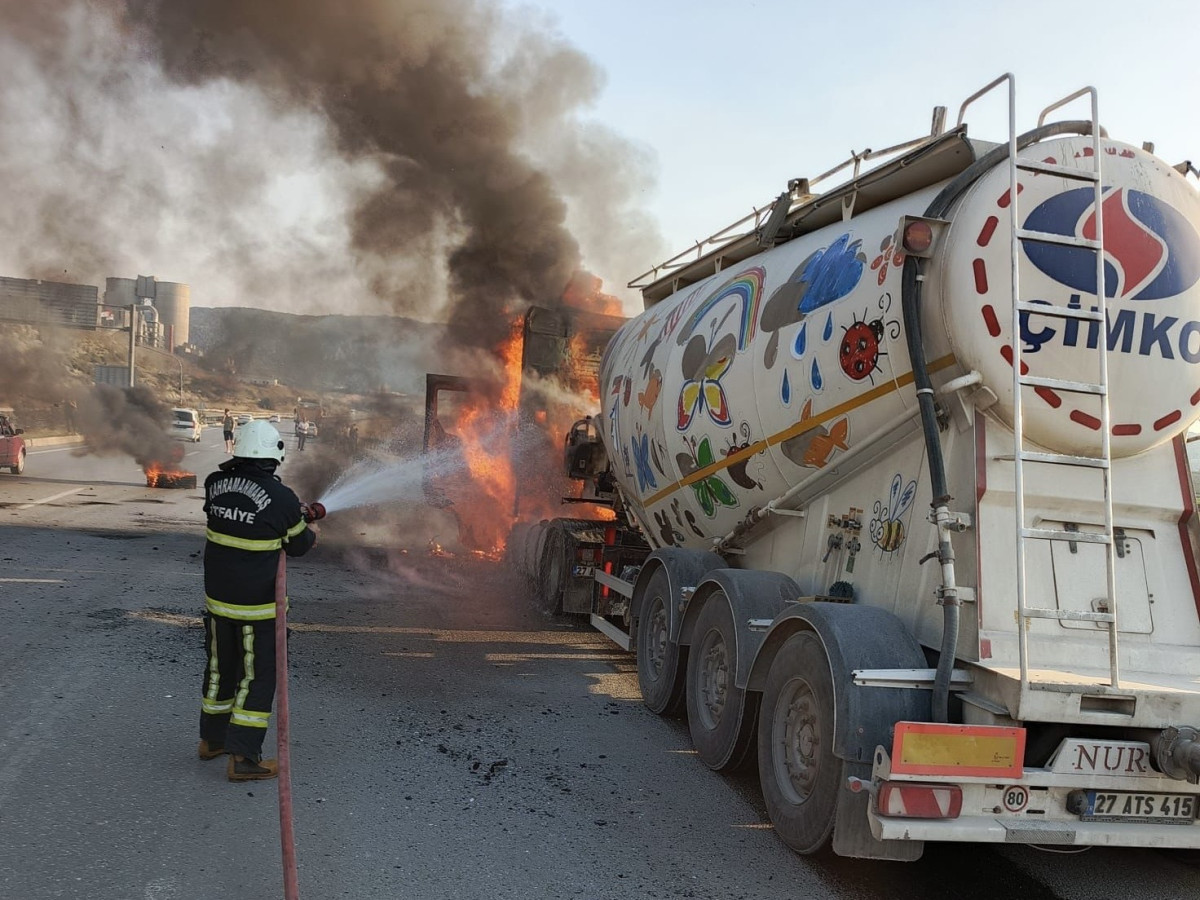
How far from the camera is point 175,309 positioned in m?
104

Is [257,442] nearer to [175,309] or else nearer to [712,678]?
[712,678]

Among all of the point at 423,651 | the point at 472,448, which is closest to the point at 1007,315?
the point at 423,651

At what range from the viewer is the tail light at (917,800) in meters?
3.41

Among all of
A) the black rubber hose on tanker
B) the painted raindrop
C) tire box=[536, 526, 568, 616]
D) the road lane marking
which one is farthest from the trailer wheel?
the road lane marking

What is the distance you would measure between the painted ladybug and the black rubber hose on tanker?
253mm

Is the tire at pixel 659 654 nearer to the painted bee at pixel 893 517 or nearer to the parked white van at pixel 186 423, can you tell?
the painted bee at pixel 893 517

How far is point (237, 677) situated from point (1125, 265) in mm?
4669

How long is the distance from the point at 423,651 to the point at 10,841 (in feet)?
12.9

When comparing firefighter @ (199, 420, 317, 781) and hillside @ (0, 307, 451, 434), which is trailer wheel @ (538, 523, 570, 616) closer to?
firefighter @ (199, 420, 317, 781)

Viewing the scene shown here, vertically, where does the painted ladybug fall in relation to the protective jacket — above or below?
above

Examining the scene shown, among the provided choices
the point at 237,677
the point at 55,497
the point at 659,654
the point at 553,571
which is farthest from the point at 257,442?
the point at 55,497

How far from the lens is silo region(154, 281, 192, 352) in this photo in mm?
100688

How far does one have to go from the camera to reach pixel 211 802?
419 centimetres

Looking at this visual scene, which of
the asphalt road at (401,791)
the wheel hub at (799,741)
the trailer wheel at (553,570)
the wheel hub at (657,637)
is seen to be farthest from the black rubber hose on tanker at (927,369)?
the trailer wheel at (553,570)
